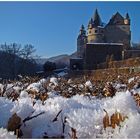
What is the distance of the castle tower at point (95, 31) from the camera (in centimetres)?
7228

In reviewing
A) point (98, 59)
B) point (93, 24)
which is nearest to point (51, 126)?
point (98, 59)

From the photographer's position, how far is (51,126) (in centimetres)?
169

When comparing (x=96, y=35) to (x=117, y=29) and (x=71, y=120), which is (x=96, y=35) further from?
(x=71, y=120)

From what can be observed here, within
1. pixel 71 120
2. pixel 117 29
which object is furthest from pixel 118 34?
pixel 71 120

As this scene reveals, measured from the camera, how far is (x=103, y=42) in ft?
228

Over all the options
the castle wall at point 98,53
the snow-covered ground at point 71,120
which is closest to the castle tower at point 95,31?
the castle wall at point 98,53

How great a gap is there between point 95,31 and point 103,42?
7.10m

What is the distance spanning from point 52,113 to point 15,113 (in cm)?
17

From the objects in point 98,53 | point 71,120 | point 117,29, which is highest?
point 117,29

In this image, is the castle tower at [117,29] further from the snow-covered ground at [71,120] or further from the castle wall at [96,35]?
the snow-covered ground at [71,120]

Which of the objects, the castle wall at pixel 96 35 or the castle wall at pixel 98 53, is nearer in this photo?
the castle wall at pixel 98 53

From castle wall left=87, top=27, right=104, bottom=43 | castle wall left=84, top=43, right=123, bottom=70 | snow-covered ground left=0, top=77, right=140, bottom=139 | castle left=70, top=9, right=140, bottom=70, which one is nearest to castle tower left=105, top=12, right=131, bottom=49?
castle left=70, top=9, right=140, bottom=70

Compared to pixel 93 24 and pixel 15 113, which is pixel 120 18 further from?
pixel 15 113

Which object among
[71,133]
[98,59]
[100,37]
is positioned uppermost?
[100,37]
